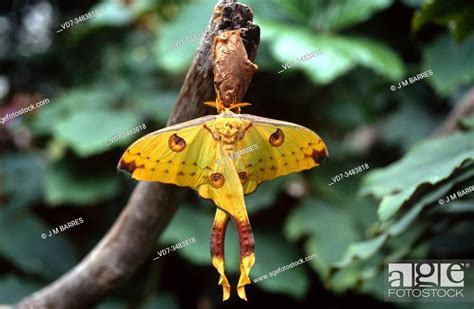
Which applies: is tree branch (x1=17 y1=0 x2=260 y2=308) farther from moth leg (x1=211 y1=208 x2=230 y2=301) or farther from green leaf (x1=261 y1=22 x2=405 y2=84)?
green leaf (x1=261 y1=22 x2=405 y2=84)

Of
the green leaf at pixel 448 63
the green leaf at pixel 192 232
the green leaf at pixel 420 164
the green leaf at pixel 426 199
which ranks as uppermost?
the green leaf at pixel 448 63

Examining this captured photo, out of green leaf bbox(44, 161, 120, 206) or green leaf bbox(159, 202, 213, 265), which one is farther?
green leaf bbox(44, 161, 120, 206)

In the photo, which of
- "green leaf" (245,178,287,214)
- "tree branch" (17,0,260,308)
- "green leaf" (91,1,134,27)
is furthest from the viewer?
"green leaf" (91,1,134,27)

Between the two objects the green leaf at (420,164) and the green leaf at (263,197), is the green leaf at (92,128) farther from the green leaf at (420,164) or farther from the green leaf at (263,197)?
the green leaf at (420,164)

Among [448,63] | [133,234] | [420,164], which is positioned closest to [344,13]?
[448,63]

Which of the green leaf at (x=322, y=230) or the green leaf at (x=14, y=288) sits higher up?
the green leaf at (x=14, y=288)

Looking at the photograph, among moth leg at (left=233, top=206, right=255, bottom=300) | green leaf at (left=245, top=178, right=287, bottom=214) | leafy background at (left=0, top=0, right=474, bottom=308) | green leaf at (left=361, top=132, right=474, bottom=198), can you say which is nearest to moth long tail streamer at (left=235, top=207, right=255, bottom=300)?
moth leg at (left=233, top=206, right=255, bottom=300)

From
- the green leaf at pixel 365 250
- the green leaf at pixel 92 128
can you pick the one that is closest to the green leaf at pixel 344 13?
the green leaf at pixel 92 128
